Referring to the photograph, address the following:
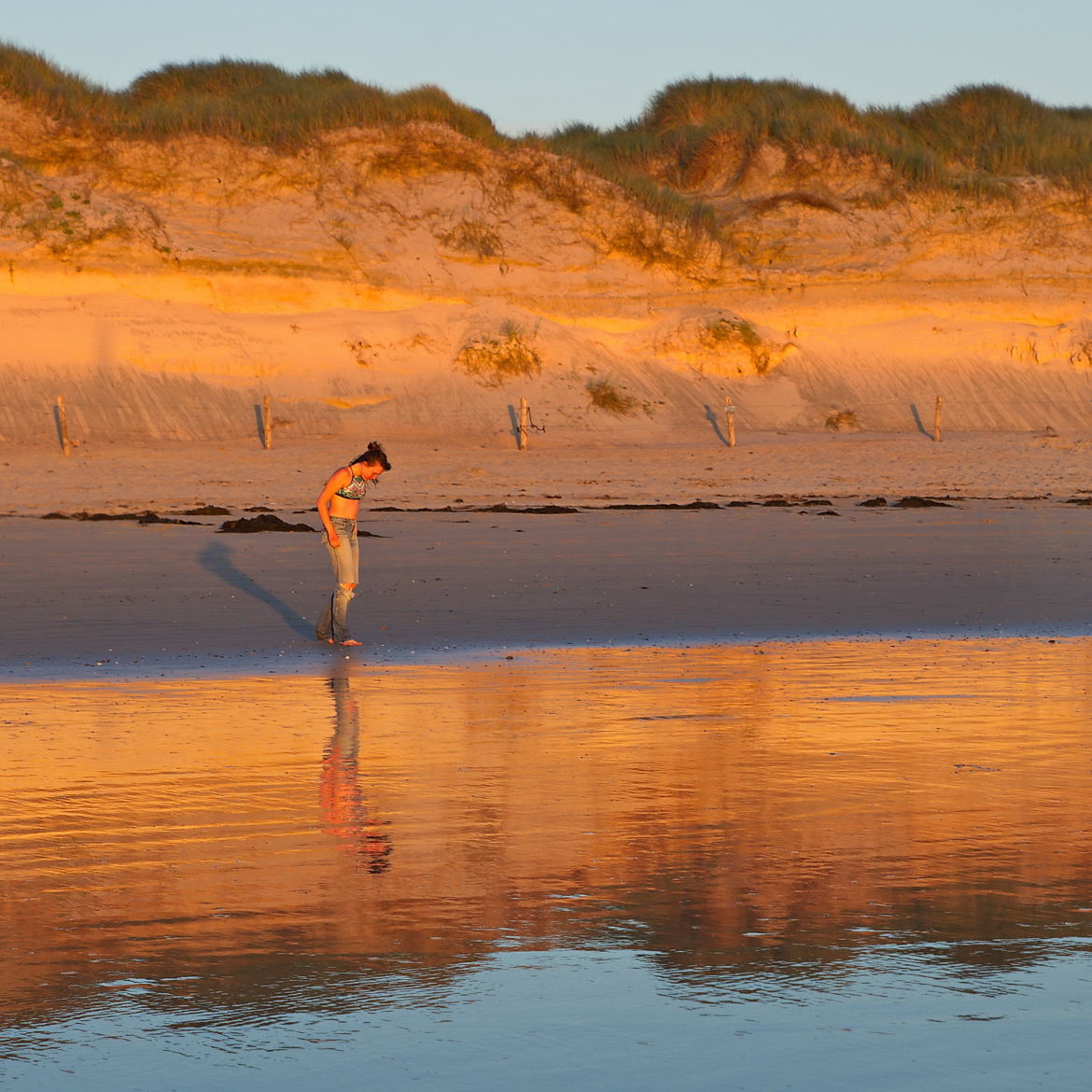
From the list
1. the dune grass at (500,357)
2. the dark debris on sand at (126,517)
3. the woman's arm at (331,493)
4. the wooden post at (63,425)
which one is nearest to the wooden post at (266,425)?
the wooden post at (63,425)

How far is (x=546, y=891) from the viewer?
5879 mm

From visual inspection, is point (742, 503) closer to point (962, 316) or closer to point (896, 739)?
point (896, 739)

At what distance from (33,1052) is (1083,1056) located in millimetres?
2427

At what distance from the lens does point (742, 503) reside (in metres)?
25.8

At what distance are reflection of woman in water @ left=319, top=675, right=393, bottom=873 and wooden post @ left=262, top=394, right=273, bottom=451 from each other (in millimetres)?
24640

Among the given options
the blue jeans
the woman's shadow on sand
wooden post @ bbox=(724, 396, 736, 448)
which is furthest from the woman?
wooden post @ bbox=(724, 396, 736, 448)

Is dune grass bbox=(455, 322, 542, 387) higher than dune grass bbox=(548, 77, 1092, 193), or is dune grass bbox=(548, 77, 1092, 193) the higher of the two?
dune grass bbox=(548, 77, 1092, 193)

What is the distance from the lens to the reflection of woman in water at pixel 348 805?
6492 millimetres

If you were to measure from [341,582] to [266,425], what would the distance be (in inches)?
855

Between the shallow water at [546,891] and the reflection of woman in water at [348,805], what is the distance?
0.9 inches

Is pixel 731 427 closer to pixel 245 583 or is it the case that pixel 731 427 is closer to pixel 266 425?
pixel 266 425

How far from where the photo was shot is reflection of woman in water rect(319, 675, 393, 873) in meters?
6.49

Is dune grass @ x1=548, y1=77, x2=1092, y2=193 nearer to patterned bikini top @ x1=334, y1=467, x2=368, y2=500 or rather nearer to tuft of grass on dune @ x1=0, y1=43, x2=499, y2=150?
tuft of grass on dune @ x1=0, y1=43, x2=499, y2=150

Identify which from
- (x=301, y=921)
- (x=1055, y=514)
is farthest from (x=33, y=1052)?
(x=1055, y=514)
